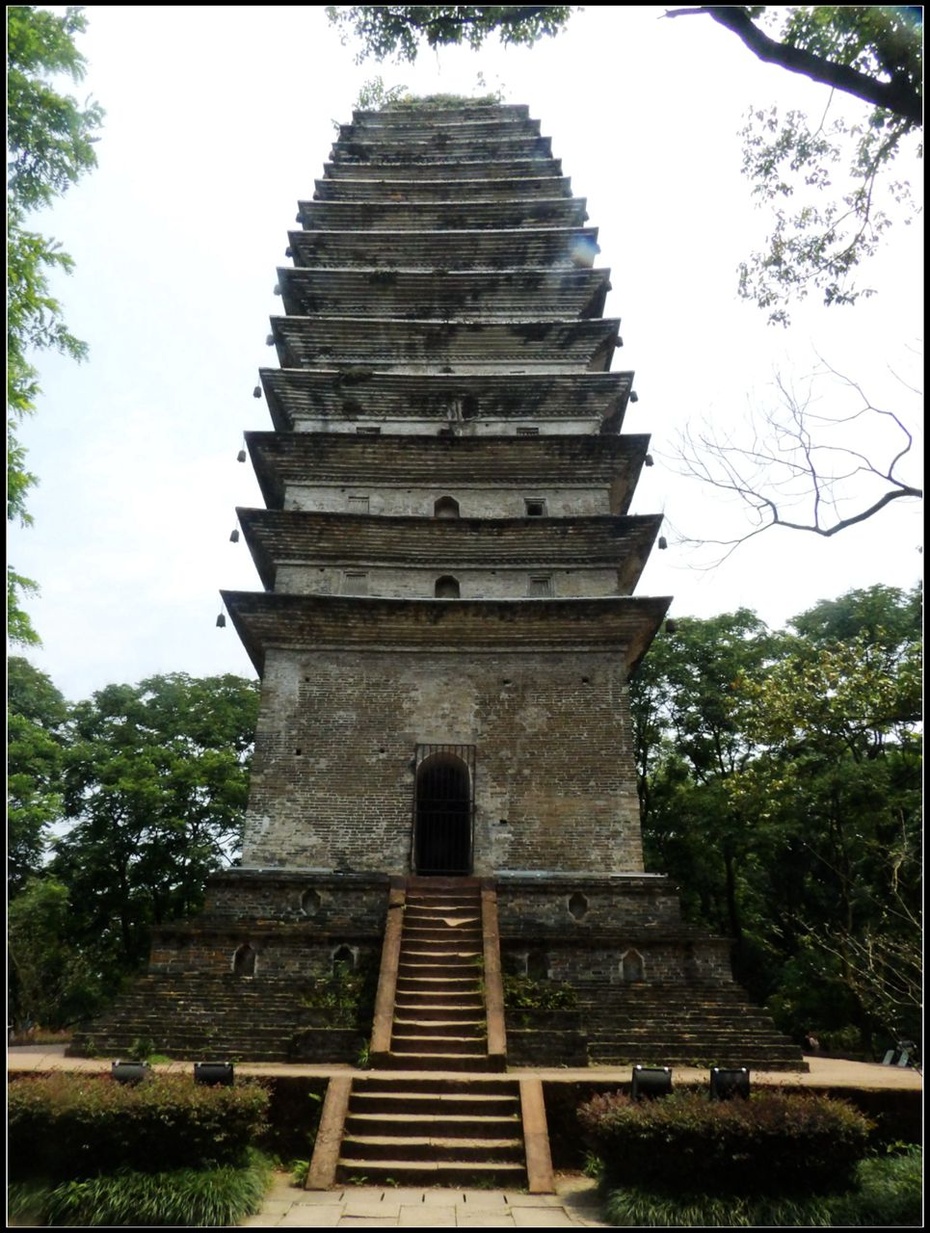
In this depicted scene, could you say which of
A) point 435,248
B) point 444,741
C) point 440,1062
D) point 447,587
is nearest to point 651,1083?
point 440,1062

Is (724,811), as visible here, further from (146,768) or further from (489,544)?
(146,768)

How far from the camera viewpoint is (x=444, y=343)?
58.4 feet

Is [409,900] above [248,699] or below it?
below

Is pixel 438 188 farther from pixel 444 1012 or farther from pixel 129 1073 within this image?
pixel 129 1073

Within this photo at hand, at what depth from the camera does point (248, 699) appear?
2783 centimetres

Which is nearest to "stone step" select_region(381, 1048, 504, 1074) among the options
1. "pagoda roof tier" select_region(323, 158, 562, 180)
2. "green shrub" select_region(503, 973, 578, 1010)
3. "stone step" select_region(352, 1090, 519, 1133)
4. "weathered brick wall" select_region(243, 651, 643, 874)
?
"stone step" select_region(352, 1090, 519, 1133)

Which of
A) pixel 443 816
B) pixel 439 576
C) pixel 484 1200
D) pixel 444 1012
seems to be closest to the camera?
pixel 484 1200

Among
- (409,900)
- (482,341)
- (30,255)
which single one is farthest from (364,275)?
(409,900)

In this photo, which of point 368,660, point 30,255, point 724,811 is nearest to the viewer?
point 30,255

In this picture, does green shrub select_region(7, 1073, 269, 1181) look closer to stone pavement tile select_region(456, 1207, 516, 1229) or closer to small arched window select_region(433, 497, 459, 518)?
stone pavement tile select_region(456, 1207, 516, 1229)

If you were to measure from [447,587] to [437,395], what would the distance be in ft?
13.4

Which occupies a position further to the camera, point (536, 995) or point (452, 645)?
point (452, 645)

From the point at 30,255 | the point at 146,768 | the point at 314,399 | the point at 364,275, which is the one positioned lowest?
the point at 146,768

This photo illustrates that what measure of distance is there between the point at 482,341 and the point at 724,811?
13.2m
